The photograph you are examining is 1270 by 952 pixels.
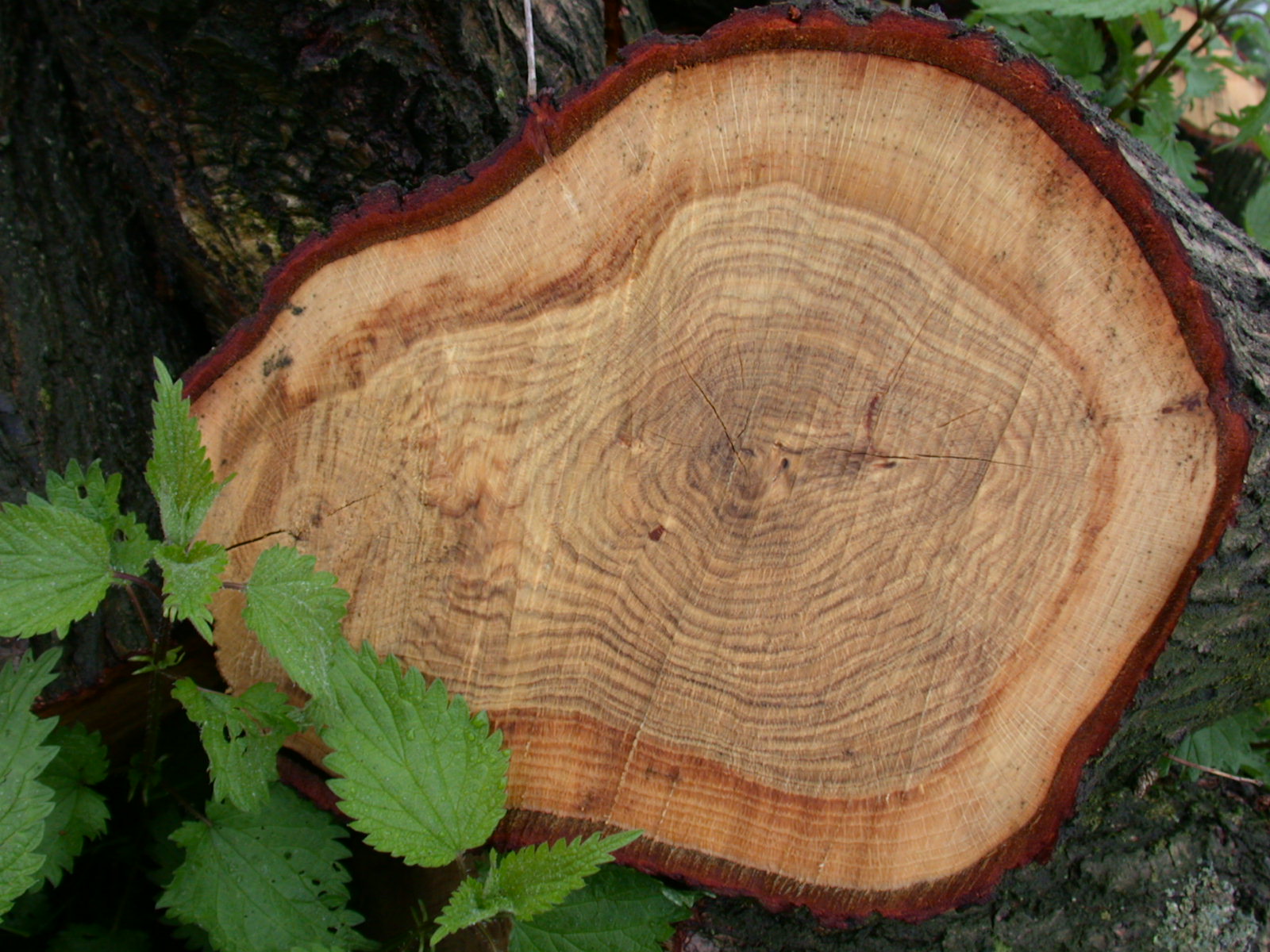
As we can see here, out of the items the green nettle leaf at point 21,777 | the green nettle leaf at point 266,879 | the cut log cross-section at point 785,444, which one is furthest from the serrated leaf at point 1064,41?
the green nettle leaf at point 21,777

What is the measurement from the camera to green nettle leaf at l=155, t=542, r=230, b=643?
110 centimetres

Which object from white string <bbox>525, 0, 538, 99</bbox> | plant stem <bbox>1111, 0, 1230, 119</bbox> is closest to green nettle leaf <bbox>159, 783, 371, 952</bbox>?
white string <bbox>525, 0, 538, 99</bbox>

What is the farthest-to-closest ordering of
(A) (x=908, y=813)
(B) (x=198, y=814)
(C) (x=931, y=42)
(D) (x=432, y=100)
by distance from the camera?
(D) (x=432, y=100) → (B) (x=198, y=814) → (A) (x=908, y=813) → (C) (x=931, y=42)

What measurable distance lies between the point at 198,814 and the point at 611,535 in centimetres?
79

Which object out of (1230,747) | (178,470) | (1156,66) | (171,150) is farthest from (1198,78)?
(178,470)

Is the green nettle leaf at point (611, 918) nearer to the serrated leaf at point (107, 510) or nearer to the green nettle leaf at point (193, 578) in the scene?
the green nettle leaf at point (193, 578)

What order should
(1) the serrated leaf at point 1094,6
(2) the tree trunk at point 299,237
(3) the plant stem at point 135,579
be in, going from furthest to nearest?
(1) the serrated leaf at point 1094,6 → (2) the tree trunk at point 299,237 → (3) the plant stem at point 135,579

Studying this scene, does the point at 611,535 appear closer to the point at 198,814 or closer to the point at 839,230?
the point at 839,230

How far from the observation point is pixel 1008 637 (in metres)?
1.14

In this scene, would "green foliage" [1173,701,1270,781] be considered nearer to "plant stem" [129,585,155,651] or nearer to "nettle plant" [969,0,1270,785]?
"nettle plant" [969,0,1270,785]

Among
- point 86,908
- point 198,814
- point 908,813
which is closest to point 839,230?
point 908,813

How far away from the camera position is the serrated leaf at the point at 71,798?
1.32 meters

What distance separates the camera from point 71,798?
1.36m

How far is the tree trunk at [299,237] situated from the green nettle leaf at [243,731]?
24.0 inches
